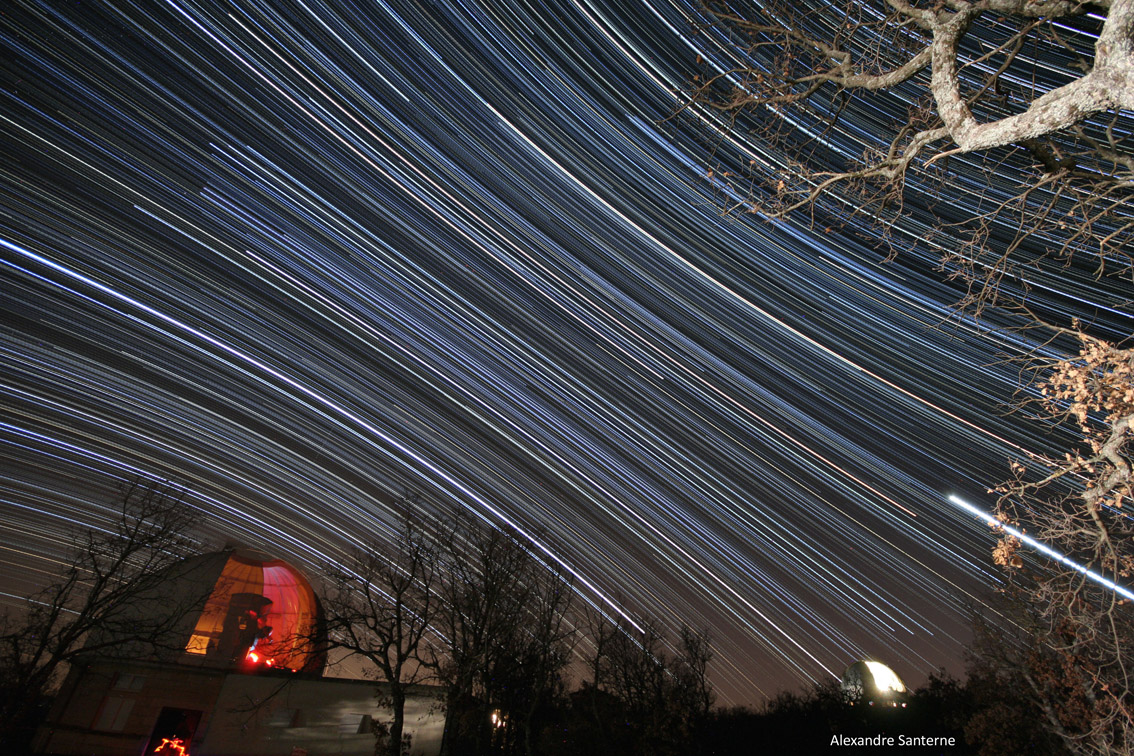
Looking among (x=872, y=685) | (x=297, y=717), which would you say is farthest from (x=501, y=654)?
(x=872, y=685)

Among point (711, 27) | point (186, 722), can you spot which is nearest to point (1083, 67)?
point (711, 27)

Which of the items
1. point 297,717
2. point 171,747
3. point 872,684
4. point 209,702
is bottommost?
point 171,747

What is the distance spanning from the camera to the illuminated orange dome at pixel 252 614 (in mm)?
29906

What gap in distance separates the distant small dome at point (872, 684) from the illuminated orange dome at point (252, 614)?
4317 cm

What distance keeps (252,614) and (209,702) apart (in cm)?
595

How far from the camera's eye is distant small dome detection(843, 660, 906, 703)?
4394cm

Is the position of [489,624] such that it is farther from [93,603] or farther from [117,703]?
[117,703]

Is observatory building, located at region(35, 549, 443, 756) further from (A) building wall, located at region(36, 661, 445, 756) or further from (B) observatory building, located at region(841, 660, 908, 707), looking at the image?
(B) observatory building, located at region(841, 660, 908, 707)

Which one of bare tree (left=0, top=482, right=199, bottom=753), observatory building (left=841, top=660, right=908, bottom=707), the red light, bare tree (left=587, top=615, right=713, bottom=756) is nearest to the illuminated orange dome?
the red light

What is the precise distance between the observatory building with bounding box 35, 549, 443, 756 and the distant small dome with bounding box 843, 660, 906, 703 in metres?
36.3

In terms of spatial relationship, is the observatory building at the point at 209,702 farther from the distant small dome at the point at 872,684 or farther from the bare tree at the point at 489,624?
the distant small dome at the point at 872,684

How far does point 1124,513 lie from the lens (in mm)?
4473

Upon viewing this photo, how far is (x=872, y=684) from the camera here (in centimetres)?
4612

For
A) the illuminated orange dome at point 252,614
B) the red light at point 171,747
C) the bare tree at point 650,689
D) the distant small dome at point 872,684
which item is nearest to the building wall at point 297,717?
the illuminated orange dome at point 252,614
